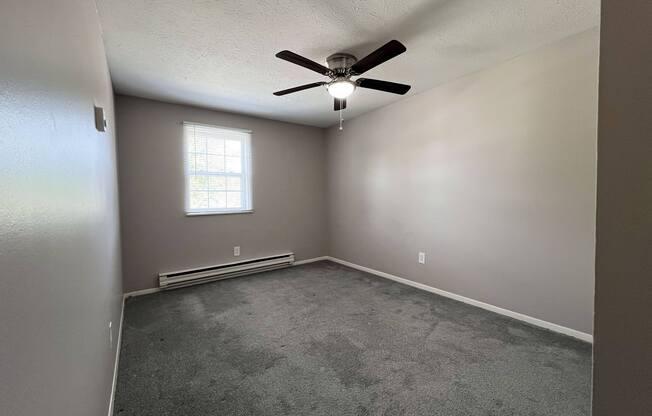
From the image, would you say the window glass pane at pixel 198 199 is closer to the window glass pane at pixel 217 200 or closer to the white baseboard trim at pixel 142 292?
the window glass pane at pixel 217 200

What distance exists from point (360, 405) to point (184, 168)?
3.30 m

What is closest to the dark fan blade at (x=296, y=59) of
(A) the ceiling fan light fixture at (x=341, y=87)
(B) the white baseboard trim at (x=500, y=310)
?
(A) the ceiling fan light fixture at (x=341, y=87)

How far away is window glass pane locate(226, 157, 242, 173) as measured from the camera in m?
3.96

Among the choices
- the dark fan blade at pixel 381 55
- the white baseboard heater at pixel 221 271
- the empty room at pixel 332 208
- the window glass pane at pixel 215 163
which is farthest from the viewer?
the window glass pane at pixel 215 163

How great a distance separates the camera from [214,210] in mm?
3846

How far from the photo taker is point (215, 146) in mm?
3854

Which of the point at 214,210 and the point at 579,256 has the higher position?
the point at 214,210

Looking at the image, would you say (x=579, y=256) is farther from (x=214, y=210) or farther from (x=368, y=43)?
(x=214, y=210)

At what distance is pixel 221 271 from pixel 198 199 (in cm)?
104

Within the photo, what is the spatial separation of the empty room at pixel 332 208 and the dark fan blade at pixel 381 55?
2 cm

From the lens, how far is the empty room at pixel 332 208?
541mm

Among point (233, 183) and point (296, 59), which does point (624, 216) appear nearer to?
point (296, 59)

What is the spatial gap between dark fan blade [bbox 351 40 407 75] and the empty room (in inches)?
1.0

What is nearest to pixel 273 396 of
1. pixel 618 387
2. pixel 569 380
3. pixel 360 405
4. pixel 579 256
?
pixel 360 405
